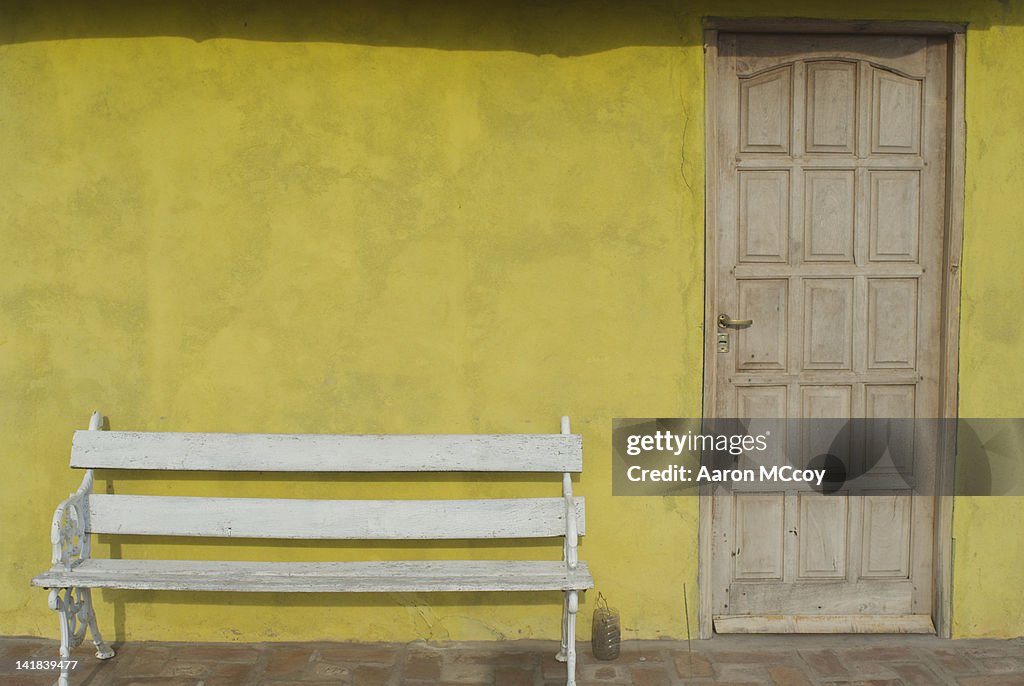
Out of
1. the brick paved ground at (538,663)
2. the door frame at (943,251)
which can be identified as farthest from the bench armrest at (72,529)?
the door frame at (943,251)

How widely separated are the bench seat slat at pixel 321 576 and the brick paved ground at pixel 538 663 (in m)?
0.46

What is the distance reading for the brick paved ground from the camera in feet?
12.3

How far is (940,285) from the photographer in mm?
4133

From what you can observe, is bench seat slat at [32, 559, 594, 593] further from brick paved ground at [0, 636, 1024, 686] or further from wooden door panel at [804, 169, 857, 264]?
wooden door panel at [804, 169, 857, 264]

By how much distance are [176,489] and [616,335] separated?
2200 mm

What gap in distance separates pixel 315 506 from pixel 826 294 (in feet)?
8.46

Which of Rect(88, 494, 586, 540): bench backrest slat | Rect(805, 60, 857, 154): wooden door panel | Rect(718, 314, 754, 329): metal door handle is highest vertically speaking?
Rect(805, 60, 857, 154): wooden door panel

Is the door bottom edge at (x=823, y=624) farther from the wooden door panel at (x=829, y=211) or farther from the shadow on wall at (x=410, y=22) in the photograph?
the shadow on wall at (x=410, y=22)

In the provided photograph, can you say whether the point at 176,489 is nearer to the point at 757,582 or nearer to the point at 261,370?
the point at 261,370

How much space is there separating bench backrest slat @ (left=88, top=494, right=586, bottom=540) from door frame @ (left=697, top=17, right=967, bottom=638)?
95cm

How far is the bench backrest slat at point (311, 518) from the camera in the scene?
12.6 feet

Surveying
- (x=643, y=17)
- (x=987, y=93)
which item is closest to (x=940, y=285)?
(x=987, y=93)

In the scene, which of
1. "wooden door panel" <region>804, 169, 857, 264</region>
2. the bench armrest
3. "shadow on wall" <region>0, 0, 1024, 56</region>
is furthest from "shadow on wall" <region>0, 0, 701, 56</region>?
Result: the bench armrest

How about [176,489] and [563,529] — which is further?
[176,489]
